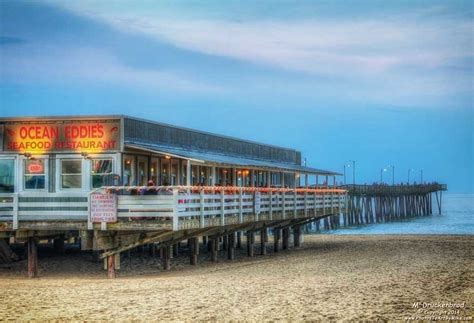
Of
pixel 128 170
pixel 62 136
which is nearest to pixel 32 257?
pixel 62 136

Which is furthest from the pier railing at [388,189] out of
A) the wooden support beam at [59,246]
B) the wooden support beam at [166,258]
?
the wooden support beam at [166,258]

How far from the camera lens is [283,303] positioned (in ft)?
54.2

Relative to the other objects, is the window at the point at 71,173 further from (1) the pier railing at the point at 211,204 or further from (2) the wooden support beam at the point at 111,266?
(2) the wooden support beam at the point at 111,266

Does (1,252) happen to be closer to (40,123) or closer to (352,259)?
(40,123)

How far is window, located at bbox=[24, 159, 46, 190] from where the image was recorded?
25953 mm

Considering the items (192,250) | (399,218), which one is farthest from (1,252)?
(399,218)

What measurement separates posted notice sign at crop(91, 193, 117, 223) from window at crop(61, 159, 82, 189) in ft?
9.24

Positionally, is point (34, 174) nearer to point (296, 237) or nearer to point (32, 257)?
point (32, 257)

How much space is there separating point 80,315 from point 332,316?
16.2ft

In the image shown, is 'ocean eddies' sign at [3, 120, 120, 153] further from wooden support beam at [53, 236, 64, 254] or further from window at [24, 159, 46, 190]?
wooden support beam at [53, 236, 64, 254]

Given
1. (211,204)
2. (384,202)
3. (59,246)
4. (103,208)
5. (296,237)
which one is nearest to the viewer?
(103,208)

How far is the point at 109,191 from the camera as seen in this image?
2350 cm

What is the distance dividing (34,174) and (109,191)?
390 centimetres

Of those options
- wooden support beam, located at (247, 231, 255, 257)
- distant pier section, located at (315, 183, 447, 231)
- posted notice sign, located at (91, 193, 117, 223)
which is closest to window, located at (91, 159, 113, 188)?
posted notice sign, located at (91, 193, 117, 223)
